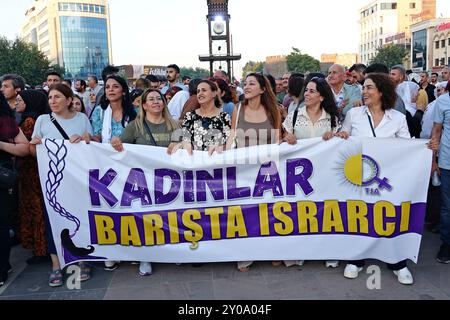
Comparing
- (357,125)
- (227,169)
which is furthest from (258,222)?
(357,125)

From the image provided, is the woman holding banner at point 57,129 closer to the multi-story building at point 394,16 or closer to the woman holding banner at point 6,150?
the woman holding banner at point 6,150

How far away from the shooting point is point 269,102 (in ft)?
13.2

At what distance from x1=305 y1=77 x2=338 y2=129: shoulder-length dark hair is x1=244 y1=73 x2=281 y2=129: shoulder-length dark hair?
1.34 feet

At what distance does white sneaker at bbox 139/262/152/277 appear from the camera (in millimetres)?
3773

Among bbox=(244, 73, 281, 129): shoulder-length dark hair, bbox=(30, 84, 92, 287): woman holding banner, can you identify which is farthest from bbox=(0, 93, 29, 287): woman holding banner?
bbox=(244, 73, 281, 129): shoulder-length dark hair

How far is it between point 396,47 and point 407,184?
216ft

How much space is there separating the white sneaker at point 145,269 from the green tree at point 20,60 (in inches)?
1787

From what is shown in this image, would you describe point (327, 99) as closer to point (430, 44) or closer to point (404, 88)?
point (404, 88)

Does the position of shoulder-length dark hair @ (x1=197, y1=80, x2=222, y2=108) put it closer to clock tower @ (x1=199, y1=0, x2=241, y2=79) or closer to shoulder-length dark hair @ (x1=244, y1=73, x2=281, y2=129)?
shoulder-length dark hair @ (x1=244, y1=73, x2=281, y2=129)

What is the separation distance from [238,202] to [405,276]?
150 centimetres

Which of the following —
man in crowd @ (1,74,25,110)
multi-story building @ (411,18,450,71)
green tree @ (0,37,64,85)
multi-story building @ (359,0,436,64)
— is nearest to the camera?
man in crowd @ (1,74,25,110)

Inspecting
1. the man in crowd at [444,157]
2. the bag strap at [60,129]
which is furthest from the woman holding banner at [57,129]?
the man in crowd at [444,157]

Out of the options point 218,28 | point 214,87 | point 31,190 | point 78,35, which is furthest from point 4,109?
point 78,35

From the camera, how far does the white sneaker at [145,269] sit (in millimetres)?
3773
